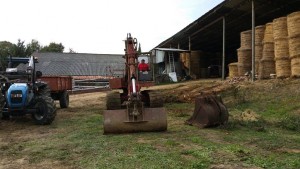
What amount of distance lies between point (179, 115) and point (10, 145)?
6113 mm

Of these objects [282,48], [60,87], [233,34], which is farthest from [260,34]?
[233,34]

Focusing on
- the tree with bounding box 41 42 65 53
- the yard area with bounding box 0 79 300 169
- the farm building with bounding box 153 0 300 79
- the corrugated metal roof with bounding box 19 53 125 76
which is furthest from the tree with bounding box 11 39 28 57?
the yard area with bounding box 0 79 300 169

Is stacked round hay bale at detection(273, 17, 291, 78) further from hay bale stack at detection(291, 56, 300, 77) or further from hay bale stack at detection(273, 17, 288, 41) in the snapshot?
hay bale stack at detection(291, 56, 300, 77)

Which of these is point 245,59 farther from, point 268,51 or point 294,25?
point 294,25

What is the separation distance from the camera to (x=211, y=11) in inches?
958

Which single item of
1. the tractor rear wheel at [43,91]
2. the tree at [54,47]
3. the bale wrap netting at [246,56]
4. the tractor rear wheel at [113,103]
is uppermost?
the tree at [54,47]

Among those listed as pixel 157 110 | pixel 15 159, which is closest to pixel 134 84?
pixel 157 110

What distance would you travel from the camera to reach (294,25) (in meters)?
17.2

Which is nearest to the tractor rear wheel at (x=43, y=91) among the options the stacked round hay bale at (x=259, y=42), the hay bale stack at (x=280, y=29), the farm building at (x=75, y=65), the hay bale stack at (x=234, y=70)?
the hay bale stack at (x=280, y=29)

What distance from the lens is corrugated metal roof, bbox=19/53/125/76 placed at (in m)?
51.6

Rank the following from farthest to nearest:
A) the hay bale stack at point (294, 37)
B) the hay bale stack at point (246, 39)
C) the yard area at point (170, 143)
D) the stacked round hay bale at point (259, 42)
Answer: the hay bale stack at point (246, 39) < the stacked round hay bale at point (259, 42) < the hay bale stack at point (294, 37) < the yard area at point (170, 143)

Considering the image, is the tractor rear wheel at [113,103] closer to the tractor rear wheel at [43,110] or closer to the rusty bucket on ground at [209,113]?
the rusty bucket on ground at [209,113]

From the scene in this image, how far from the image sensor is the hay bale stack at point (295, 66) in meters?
16.9

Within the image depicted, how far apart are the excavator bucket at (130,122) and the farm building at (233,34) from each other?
8.94 m
